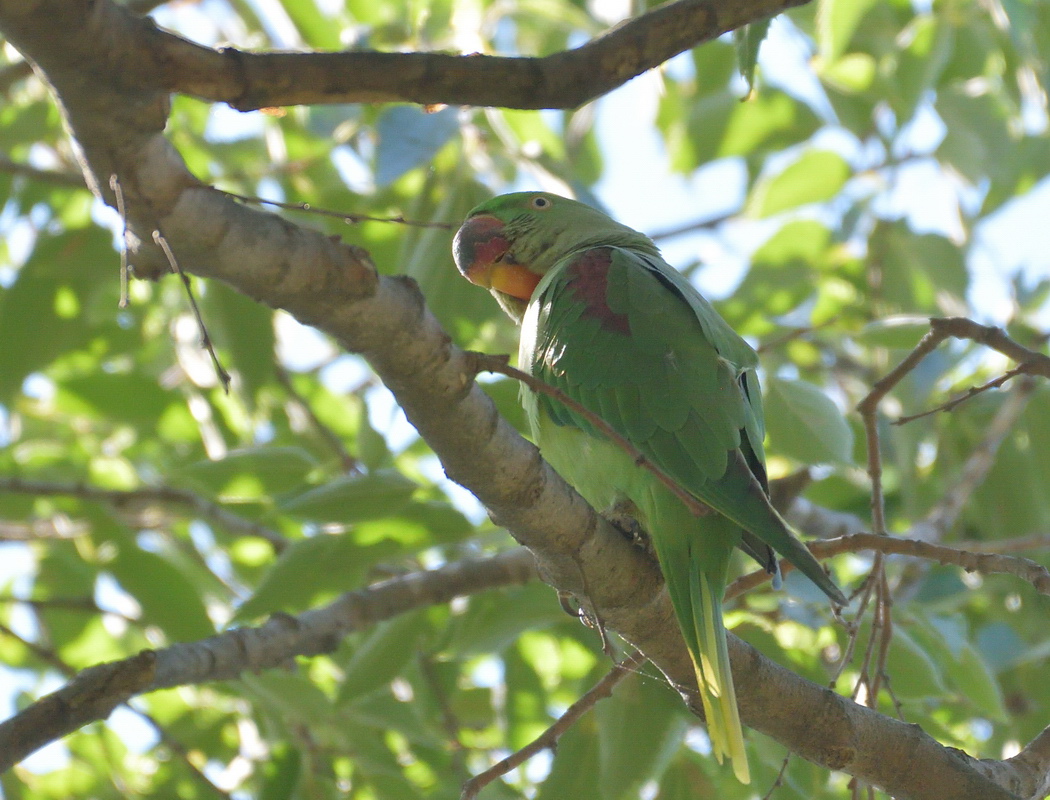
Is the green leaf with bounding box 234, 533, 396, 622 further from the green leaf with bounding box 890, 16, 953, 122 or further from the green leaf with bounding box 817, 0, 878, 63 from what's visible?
the green leaf with bounding box 890, 16, 953, 122

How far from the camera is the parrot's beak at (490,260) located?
3.09 meters

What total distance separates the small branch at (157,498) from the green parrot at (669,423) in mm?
1434

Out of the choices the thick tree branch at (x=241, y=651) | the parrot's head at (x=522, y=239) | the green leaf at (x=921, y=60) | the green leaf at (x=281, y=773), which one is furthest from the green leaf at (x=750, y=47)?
the green leaf at (x=281, y=773)

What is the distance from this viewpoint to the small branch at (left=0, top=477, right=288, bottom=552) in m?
3.26

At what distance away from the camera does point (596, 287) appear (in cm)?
261

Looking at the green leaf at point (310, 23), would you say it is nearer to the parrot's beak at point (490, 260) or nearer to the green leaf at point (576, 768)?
the parrot's beak at point (490, 260)

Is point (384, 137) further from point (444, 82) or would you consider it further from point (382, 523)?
point (444, 82)

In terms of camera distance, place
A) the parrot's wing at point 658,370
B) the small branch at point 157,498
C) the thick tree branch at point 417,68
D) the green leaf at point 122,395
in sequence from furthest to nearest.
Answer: the green leaf at point 122,395
the small branch at point 157,498
the parrot's wing at point 658,370
the thick tree branch at point 417,68

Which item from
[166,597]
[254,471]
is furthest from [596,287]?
[166,597]

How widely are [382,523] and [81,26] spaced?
1.73m

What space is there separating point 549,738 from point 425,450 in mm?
2274

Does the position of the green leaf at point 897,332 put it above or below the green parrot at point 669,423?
above

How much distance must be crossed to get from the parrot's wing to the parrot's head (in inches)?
15.2

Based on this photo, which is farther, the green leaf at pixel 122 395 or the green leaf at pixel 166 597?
the green leaf at pixel 122 395
